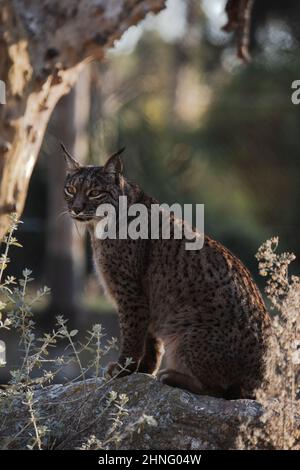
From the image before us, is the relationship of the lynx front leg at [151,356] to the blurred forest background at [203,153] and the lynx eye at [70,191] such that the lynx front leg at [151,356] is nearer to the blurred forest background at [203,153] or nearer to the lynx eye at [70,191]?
the lynx eye at [70,191]

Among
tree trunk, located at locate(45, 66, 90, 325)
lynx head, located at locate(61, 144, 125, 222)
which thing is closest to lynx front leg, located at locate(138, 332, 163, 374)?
lynx head, located at locate(61, 144, 125, 222)

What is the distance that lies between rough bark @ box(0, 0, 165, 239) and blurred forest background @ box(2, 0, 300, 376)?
4894 mm

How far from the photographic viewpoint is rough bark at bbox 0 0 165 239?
5.09 m

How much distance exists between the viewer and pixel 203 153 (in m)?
19.7

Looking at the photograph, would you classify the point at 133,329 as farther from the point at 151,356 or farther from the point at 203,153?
the point at 203,153

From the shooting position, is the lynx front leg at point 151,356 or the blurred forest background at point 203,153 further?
the blurred forest background at point 203,153

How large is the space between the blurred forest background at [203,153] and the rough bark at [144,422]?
17.3ft

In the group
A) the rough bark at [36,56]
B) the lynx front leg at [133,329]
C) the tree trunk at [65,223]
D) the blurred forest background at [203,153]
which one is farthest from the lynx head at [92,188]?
the tree trunk at [65,223]

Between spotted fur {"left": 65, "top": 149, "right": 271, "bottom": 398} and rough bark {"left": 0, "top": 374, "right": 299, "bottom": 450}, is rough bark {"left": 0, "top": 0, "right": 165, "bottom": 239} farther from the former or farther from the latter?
rough bark {"left": 0, "top": 374, "right": 299, "bottom": 450}

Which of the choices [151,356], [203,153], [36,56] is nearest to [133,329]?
[151,356]

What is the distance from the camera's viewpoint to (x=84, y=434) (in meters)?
4.95

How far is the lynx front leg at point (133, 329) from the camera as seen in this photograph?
5527mm
